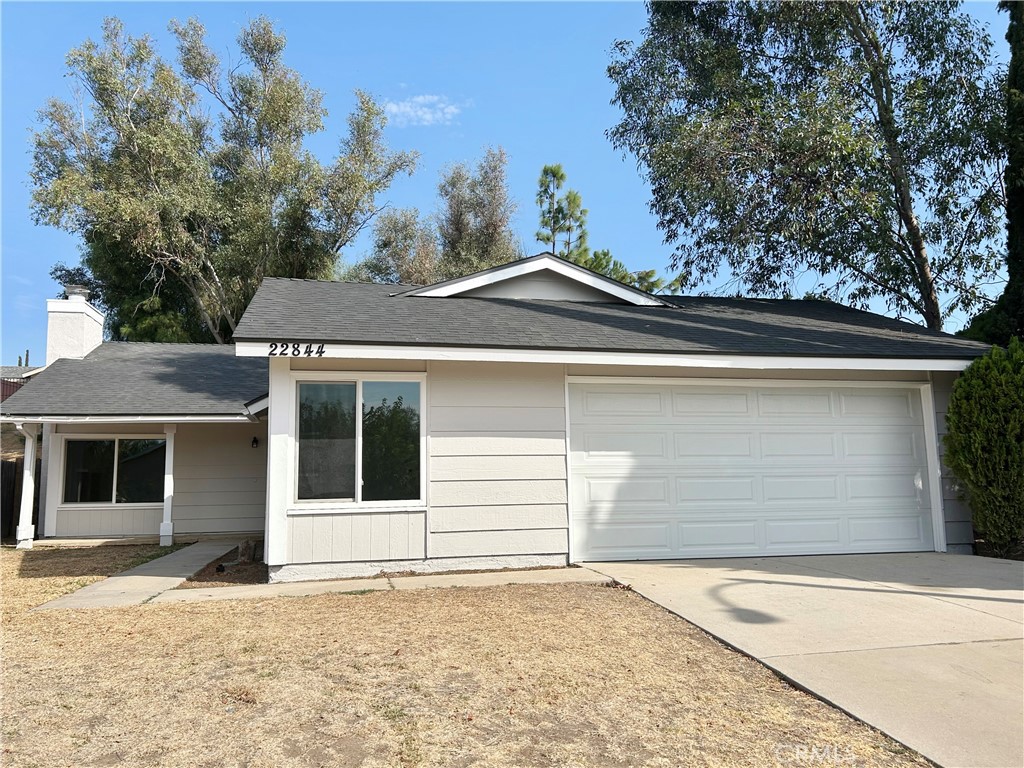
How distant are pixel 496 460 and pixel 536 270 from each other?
3.98 m

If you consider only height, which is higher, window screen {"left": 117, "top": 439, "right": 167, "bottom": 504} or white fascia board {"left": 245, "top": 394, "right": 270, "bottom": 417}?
white fascia board {"left": 245, "top": 394, "right": 270, "bottom": 417}

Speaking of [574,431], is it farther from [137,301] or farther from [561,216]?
[561,216]

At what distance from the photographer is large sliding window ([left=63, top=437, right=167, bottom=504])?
12.6 meters

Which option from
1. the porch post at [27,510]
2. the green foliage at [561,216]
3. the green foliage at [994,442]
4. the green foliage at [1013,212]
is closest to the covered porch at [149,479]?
the porch post at [27,510]

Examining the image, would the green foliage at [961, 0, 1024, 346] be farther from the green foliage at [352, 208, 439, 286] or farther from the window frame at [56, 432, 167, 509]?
the green foliage at [352, 208, 439, 286]

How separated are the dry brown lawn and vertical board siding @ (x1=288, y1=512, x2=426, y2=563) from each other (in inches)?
52.1

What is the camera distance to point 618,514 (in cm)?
827

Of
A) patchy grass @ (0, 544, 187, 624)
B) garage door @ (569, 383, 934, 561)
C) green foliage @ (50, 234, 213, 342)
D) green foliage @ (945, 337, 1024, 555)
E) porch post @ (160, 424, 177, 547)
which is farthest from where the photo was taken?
green foliage @ (50, 234, 213, 342)

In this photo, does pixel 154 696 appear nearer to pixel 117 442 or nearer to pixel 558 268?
pixel 558 268

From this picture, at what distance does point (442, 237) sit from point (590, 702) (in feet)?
81.0

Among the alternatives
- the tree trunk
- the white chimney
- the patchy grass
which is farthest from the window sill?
the tree trunk

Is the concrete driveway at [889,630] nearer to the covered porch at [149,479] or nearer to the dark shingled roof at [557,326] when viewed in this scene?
the dark shingled roof at [557,326]

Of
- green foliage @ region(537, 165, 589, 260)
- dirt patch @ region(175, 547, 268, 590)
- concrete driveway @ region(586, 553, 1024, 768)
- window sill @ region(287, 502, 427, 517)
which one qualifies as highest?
green foliage @ region(537, 165, 589, 260)

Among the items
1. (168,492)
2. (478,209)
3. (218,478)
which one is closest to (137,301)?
(478,209)
